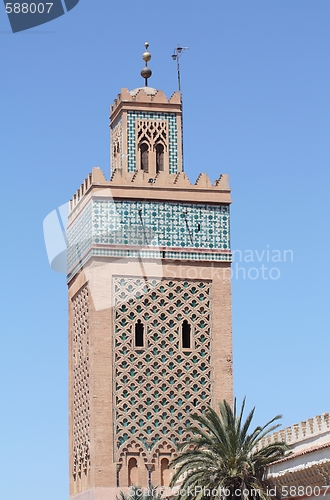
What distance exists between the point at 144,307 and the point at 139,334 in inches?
22.1

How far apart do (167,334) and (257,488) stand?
6782mm

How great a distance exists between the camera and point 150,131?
2745 cm

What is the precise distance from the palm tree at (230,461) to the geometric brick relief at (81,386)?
505 cm

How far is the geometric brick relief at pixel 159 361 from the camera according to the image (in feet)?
83.3

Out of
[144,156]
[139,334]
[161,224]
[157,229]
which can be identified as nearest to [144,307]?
[139,334]

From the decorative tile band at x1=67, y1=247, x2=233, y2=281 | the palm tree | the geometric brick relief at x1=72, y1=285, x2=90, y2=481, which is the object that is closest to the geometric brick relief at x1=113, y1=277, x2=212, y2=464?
the decorative tile band at x1=67, y1=247, x2=233, y2=281

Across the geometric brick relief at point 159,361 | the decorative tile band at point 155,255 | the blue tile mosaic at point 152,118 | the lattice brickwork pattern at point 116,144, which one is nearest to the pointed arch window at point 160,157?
the blue tile mosaic at point 152,118

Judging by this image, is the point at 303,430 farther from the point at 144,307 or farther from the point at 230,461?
the point at 144,307

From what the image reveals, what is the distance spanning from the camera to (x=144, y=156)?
2741 centimetres

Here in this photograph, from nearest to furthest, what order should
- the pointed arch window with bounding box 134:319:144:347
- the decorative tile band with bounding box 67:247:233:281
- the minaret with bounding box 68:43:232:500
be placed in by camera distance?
1. the minaret with bounding box 68:43:232:500
2. the pointed arch window with bounding box 134:319:144:347
3. the decorative tile band with bounding box 67:247:233:281

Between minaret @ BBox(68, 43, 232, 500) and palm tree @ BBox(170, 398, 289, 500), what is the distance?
13.7 feet

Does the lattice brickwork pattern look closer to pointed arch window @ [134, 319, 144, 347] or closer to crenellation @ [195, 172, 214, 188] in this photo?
crenellation @ [195, 172, 214, 188]

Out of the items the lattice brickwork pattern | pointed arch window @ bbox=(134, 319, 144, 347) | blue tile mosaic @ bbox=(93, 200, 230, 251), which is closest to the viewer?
pointed arch window @ bbox=(134, 319, 144, 347)

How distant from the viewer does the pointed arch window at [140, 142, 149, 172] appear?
27.3m
